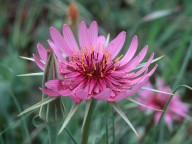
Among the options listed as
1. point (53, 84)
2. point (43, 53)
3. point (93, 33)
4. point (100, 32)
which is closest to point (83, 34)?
point (93, 33)

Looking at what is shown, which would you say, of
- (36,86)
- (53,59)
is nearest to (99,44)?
(53,59)

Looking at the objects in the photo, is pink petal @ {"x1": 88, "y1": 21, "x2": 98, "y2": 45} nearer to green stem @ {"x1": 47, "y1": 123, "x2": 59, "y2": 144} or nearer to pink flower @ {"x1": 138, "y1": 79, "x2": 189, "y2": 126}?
green stem @ {"x1": 47, "y1": 123, "x2": 59, "y2": 144}

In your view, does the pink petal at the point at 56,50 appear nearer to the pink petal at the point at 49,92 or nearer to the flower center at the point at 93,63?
the flower center at the point at 93,63

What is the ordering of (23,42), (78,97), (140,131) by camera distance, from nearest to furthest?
(78,97)
(140,131)
(23,42)

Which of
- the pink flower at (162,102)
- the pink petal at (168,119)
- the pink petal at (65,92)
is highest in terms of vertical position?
the pink petal at (65,92)

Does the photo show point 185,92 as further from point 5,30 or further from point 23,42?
point 5,30

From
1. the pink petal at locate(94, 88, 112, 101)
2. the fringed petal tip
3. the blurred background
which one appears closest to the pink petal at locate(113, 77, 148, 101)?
the pink petal at locate(94, 88, 112, 101)

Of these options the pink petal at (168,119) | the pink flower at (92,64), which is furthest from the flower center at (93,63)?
the pink petal at (168,119)
